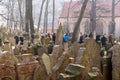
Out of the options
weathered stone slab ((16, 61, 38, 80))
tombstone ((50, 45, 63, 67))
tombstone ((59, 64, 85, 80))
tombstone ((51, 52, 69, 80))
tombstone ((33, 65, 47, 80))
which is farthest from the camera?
tombstone ((50, 45, 63, 67))

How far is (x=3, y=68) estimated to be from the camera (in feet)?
18.7

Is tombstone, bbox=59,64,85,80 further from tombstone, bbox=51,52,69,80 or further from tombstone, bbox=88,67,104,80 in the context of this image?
tombstone, bbox=51,52,69,80

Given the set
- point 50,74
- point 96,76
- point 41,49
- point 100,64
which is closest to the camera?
point 96,76

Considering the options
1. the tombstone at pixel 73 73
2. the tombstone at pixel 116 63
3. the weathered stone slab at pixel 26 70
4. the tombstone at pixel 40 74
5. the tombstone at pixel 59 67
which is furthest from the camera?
the weathered stone slab at pixel 26 70

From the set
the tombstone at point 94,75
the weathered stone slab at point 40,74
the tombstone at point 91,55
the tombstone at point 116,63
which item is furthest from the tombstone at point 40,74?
the tombstone at point 116,63

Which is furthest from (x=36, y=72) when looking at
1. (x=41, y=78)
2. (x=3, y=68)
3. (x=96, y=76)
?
(x=96, y=76)

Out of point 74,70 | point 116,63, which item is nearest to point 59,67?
point 74,70

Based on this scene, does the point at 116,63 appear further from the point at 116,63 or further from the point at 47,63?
the point at 47,63

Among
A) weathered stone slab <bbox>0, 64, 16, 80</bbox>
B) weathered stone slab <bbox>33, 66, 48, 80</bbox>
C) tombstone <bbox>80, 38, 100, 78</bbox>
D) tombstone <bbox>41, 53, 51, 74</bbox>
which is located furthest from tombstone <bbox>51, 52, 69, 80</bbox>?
weathered stone slab <bbox>0, 64, 16, 80</bbox>

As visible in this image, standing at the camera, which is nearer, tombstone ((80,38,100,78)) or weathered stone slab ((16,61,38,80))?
tombstone ((80,38,100,78))

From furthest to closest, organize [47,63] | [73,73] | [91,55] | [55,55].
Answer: [91,55] < [55,55] < [47,63] < [73,73]

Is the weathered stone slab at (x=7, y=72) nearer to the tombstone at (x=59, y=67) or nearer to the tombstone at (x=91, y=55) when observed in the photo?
the tombstone at (x=59, y=67)

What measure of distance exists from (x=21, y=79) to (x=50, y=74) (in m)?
0.65

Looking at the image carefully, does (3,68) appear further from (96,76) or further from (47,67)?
(96,76)
